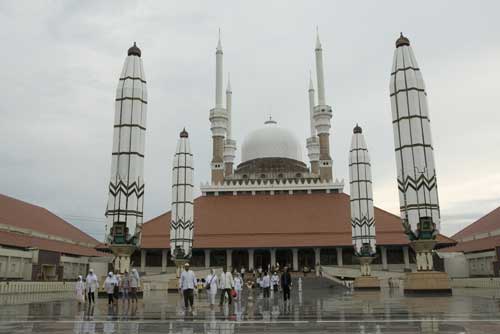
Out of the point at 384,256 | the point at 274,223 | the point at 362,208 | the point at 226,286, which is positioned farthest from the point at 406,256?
the point at 226,286

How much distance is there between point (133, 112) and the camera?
85.3 feet

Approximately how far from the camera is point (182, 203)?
35719 millimetres

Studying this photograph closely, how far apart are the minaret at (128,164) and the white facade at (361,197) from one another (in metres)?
16.8

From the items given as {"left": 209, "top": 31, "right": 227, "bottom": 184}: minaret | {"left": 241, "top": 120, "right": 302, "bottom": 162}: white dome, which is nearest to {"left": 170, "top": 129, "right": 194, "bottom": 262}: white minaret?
{"left": 209, "top": 31, "right": 227, "bottom": 184}: minaret

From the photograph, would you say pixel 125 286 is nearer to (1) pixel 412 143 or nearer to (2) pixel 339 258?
(1) pixel 412 143

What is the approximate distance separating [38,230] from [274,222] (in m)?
23.9

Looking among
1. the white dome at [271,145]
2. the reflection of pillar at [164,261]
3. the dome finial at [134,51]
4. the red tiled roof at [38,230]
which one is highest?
the white dome at [271,145]

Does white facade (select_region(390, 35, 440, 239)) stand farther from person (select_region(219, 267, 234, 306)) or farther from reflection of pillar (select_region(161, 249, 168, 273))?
reflection of pillar (select_region(161, 249, 168, 273))

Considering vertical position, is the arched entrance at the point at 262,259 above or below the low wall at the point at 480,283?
above

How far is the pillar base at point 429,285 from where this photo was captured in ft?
76.5

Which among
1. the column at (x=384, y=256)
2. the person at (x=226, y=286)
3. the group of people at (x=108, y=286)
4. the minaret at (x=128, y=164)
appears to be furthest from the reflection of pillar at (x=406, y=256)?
the group of people at (x=108, y=286)

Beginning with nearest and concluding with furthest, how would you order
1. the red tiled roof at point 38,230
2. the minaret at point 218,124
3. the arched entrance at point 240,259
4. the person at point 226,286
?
the person at point 226,286 < the red tiled roof at point 38,230 < the arched entrance at point 240,259 < the minaret at point 218,124

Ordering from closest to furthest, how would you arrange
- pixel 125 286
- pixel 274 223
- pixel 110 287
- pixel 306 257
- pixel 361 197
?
pixel 110 287, pixel 125 286, pixel 361 197, pixel 274 223, pixel 306 257

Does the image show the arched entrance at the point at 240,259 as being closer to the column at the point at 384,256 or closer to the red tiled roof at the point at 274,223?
the red tiled roof at the point at 274,223
